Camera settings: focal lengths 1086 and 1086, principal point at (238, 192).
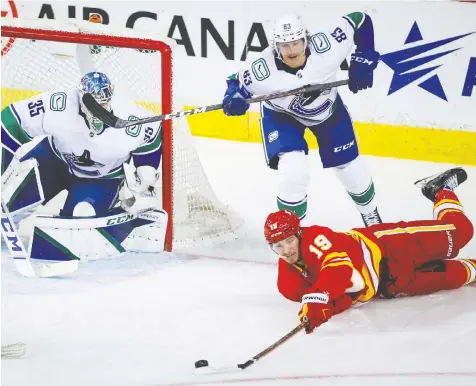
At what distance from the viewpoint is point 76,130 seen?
409cm

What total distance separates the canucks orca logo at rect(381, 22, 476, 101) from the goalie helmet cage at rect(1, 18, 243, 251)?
3.31 ft

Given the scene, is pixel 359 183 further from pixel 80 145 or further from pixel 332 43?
pixel 80 145

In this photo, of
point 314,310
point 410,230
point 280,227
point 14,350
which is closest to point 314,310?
point 314,310

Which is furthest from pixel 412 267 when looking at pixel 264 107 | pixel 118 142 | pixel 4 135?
pixel 4 135

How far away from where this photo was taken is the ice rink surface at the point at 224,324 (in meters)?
3.12

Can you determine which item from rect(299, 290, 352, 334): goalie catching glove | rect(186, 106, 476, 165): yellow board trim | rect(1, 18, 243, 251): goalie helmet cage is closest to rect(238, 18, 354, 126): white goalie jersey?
rect(1, 18, 243, 251): goalie helmet cage

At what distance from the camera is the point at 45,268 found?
397 cm

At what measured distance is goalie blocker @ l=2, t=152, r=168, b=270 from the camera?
4000 mm

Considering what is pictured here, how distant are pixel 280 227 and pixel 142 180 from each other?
34.4 inches

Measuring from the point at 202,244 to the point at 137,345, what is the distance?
94 centimetres

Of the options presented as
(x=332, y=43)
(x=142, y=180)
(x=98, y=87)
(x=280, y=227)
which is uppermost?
(x=332, y=43)

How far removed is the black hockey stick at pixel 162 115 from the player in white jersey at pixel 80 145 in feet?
0.12

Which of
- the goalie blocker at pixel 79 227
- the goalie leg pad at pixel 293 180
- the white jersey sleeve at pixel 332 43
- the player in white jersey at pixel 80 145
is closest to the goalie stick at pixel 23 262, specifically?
the goalie blocker at pixel 79 227

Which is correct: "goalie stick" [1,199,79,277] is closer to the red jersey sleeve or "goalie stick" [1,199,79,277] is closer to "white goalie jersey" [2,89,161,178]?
"white goalie jersey" [2,89,161,178]
